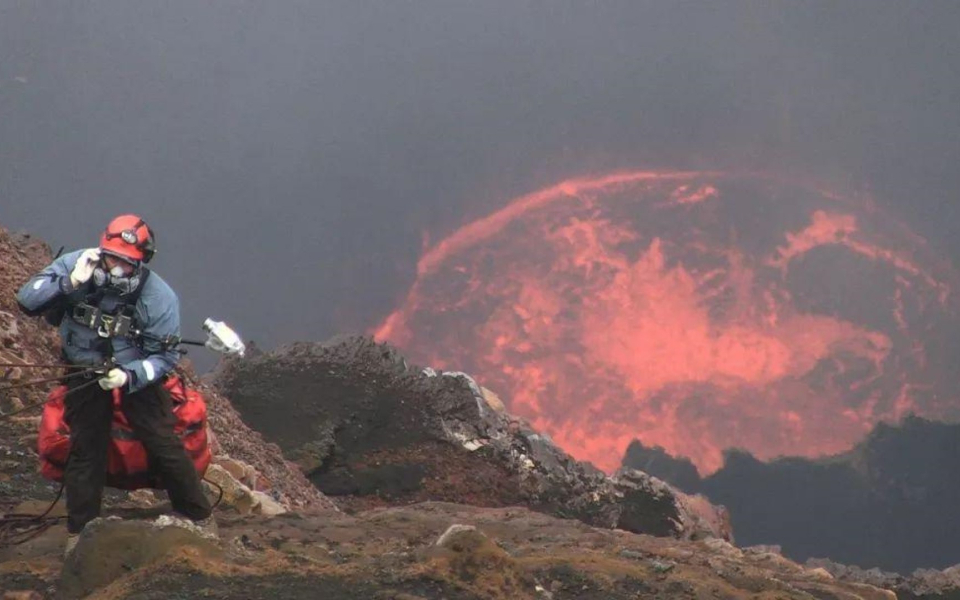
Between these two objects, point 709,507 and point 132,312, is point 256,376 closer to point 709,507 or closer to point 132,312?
point 709,507

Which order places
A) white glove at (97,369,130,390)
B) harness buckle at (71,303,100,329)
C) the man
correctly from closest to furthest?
white glove at (97,369,130,390) < the man < harness buckle at (71,303,100,329)

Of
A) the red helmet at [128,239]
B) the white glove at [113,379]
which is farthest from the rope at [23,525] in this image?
the red helmet at [128,239]

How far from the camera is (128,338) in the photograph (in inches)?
307

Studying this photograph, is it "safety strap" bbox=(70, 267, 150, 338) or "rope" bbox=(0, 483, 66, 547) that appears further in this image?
"rope" bbox=(0, 483, 66, 547)

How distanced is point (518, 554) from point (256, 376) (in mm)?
22258

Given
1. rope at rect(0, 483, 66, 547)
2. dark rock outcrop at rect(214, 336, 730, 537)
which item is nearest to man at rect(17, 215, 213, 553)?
rope at rect(0, 483, 66, 547)

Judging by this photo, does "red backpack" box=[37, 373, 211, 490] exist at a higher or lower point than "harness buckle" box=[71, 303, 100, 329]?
lower

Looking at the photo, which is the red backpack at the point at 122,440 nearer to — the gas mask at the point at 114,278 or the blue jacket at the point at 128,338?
the blue jacket at the point at 128,338

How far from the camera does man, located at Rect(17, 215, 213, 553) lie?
750 centimetres

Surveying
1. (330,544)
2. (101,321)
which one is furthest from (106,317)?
(330,544)

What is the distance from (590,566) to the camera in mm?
8898

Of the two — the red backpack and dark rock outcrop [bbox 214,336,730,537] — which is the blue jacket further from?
dark rock outcrop [bbox 214,336,730,537]

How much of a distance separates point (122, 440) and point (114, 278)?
59.7 inches

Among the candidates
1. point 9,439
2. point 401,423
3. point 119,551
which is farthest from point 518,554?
point 401,423
